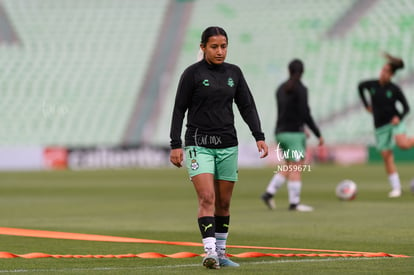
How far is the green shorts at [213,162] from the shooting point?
26.9ft

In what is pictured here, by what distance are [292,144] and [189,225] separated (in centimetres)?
331

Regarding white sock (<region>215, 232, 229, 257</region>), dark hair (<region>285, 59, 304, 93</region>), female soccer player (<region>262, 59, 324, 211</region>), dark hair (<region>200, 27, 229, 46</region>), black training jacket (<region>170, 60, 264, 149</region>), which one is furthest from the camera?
female soccer player (<region>262, 59, 324, 211</region>)

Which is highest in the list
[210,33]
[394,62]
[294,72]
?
[394,62]

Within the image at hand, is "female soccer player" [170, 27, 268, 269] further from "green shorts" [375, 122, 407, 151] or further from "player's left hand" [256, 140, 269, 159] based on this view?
"green shorts" [375, 122, 407, 151]

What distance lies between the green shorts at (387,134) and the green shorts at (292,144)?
297 centimetres

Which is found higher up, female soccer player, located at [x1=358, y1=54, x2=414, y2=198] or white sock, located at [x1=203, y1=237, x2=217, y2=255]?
female soccer player, located at [x1=358, y1=54, x2=414, y2=198]

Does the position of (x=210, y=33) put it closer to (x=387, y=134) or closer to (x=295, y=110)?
(x=295, y=110)

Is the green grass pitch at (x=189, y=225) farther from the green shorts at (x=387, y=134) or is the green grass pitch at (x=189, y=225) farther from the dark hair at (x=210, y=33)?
the dark hair at (x=210, y=33)

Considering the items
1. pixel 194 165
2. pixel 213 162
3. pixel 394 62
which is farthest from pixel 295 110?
pixel 194 165

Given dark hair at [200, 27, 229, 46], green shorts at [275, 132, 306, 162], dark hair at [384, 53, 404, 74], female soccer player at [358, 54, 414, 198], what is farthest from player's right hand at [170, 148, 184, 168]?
female soccer player at [358, 54, 414, 198]

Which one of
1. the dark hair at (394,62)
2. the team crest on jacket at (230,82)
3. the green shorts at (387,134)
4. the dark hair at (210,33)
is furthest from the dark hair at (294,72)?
the dark hair at (210,33)

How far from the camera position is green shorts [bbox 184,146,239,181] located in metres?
8.21

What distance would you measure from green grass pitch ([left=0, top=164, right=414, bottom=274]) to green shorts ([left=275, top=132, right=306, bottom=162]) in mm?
910

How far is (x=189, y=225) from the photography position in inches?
523
